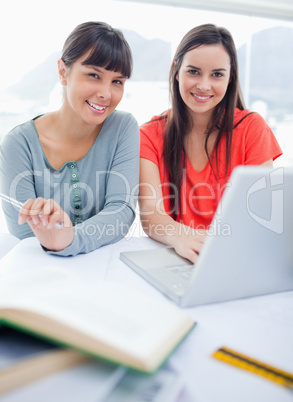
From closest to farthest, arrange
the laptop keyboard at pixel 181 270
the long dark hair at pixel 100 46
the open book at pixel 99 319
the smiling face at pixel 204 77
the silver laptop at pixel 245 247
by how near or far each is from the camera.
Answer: the open book at pixel 99 319 → the silver laptop at pixel 245 247 → the laptop keyboard at pixel 181 270 → the long dark hair at pixel 100 46 → the smiling face at pixel 204 77

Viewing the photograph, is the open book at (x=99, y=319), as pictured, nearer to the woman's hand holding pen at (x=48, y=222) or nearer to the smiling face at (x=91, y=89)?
the woman's hand holding pen at (x=48, y=222)

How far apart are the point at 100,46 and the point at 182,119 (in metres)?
0.49

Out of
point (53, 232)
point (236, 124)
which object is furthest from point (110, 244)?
point (236, 124)

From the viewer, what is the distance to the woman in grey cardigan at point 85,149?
1.09 metres

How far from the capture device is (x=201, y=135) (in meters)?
1.49

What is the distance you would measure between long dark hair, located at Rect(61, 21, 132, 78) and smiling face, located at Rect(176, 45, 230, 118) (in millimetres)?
307

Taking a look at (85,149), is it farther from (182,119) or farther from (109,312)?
(109,312)

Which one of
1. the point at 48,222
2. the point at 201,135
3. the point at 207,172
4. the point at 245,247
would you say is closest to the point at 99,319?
the point at 245,247

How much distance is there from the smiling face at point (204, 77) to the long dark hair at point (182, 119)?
0.13 feet

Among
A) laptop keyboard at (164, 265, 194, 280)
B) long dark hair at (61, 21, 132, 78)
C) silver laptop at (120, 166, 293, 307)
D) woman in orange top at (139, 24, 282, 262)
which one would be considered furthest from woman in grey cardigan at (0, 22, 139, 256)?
silver laptop at (120, 166, 293, 307)

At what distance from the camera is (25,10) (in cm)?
340

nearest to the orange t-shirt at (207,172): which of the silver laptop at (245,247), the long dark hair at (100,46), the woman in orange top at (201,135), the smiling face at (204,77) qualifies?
the woman in orange top at (201,135)

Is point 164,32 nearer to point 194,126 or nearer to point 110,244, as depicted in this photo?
point 194,126

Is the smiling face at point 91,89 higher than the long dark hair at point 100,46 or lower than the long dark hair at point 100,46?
lower
